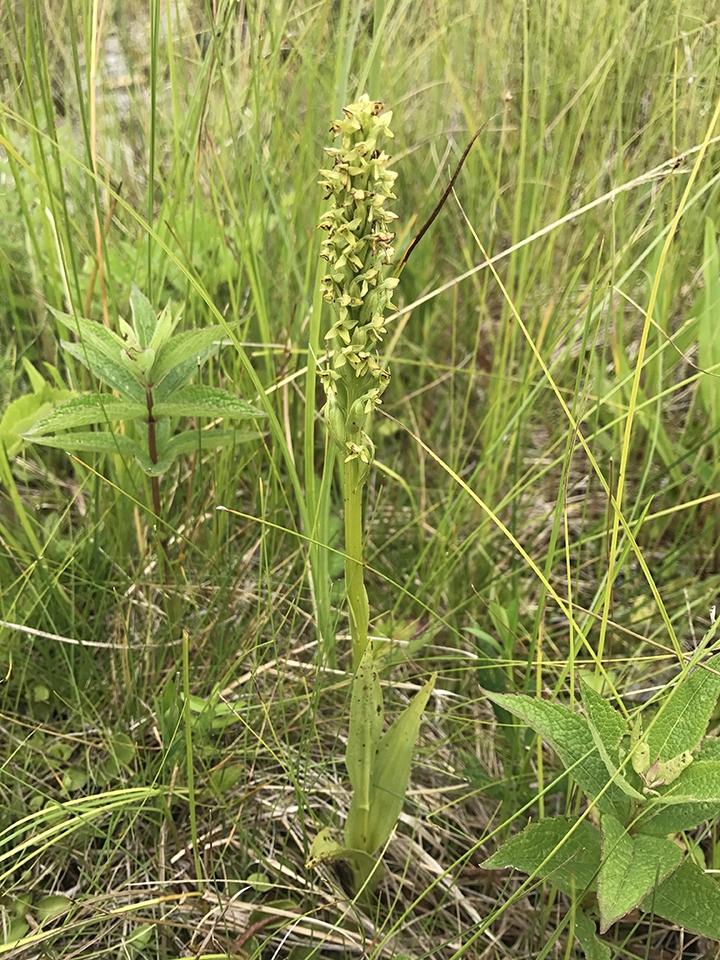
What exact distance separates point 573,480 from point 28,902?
1.38 metres

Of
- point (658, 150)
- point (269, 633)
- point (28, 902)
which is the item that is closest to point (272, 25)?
point (658, 150)

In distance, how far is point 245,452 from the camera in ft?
4.69

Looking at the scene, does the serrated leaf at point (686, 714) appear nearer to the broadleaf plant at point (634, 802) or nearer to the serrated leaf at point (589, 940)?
the broadleaf plant at point (634, 802)

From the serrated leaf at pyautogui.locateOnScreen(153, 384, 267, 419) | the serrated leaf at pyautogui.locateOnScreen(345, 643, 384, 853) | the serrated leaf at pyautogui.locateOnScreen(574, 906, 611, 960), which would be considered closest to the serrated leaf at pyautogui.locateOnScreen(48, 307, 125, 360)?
the serrated leaf at pyautogui.locateOnScreen(153, 384, 267, 419)

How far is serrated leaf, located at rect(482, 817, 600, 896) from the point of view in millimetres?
872

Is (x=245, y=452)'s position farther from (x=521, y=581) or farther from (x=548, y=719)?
(x=548, y=719)

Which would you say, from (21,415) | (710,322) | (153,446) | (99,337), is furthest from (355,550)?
(710,322)

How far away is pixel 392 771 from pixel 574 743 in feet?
0.84

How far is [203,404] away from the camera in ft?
3.71

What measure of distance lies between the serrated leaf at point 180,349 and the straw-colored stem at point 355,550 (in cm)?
39

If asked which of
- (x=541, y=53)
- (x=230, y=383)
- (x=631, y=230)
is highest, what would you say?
(x=541, y=53)

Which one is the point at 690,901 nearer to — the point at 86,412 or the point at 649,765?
the point at 649,765

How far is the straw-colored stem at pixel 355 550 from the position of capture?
88 centimetres

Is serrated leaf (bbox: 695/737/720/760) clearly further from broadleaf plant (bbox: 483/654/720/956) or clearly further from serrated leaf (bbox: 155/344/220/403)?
serrated leaf (bbox: 155/344/220/403)
